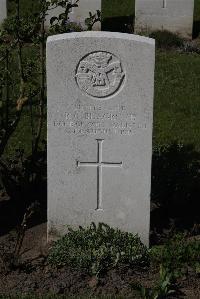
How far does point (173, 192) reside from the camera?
23.3 feet

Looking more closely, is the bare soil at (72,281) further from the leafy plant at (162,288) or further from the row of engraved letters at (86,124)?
the row of engraved letters at (86,124)

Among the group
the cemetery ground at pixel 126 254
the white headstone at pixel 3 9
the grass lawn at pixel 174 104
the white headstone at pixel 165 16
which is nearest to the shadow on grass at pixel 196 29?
the white headstone at pixel 165 16

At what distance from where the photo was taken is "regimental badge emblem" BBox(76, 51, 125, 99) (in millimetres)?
6004

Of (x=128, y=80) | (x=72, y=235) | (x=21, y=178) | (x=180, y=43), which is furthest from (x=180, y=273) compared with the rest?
(x=180, y=43)

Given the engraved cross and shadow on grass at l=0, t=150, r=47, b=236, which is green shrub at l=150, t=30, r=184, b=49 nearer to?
shadow on grass at l=0, t=150, r=47, b=236

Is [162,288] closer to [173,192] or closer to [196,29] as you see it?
→ [173,192]

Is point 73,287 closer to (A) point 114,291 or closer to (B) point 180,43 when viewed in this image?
(A) point 114,291

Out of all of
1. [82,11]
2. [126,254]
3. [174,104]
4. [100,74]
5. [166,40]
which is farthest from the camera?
[82,11]

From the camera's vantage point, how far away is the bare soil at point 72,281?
5895 millimetres

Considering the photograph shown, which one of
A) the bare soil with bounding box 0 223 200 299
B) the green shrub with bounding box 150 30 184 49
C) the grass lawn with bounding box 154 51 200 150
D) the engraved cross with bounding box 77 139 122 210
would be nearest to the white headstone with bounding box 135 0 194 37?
the green shrub with bounding box 150 30 184 49

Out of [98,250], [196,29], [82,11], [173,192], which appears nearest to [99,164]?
[98,250]

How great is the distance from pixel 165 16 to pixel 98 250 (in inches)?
383

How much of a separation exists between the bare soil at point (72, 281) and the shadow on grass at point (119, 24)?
943 centimetres

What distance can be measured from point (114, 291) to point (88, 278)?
0.25 meters
